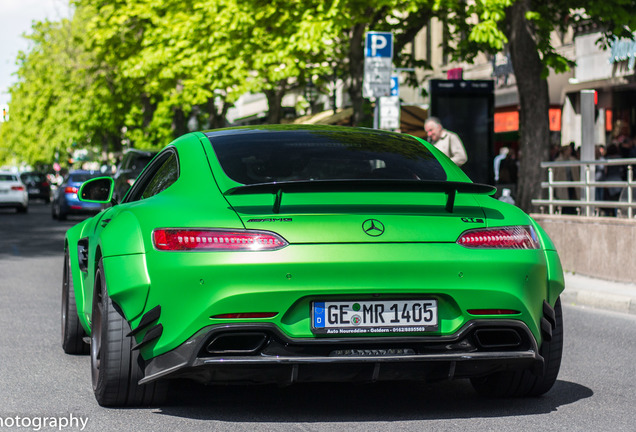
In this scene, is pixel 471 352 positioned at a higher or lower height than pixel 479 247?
lower

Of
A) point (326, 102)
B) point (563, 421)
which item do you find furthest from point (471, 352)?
point (326, 102)

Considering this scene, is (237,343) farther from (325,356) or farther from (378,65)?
(378,65)

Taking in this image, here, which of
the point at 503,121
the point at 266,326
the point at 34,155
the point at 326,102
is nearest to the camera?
the point at 266,326

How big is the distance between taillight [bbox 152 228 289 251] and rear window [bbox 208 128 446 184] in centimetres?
51

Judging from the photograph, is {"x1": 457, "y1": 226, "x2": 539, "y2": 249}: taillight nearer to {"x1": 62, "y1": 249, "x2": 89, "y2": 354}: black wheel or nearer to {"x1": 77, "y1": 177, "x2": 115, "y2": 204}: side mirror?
{"x1": 77, "y1": 177, "x2": 115, "y2": 204}: side mirror

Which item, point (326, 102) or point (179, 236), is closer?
point (179, 236)

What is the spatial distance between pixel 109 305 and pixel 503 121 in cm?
3326

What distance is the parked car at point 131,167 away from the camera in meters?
26.7

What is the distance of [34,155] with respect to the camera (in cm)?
9012

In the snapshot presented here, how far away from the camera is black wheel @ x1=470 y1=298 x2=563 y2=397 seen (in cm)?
620

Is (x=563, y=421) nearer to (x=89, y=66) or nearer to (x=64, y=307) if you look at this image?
(x=64, y=307)

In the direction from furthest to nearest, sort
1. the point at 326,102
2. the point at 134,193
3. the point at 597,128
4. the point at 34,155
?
the point at 34,155
the point at 326,102
the point at 597,128
the point at 134,193

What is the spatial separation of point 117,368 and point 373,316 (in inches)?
48.7

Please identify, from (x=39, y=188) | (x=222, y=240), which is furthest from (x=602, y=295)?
(x=39, y=188)
